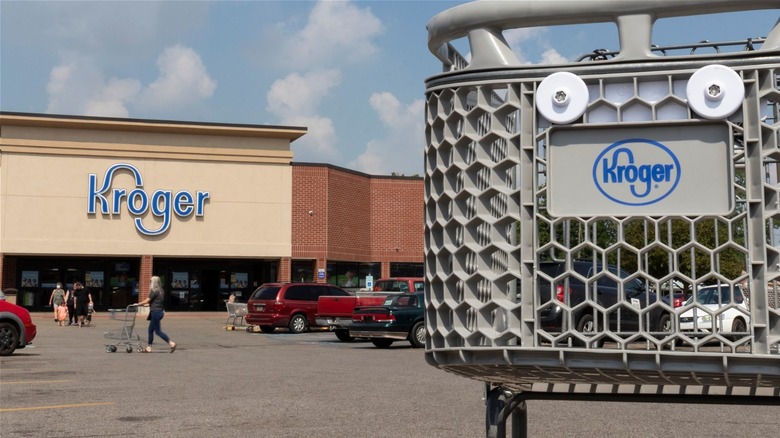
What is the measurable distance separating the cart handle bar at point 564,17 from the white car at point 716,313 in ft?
2.08

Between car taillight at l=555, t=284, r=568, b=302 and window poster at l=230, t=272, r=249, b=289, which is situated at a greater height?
window poster at l=230, t=272, r=249, b=289

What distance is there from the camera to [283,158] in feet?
161

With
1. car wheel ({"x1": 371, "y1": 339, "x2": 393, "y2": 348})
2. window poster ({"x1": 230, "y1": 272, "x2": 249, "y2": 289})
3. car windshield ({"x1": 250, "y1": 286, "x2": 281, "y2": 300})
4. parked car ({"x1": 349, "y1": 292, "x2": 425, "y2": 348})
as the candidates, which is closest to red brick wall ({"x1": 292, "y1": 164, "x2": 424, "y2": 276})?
window poster ({"x1": 230, "y1": 272, "x2": 249, "y2": 289})

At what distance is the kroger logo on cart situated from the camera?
2541mm

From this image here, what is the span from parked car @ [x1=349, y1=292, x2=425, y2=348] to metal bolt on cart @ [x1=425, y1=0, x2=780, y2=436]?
1998cm

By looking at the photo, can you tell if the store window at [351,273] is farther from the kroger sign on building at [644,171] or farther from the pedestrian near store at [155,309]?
the kroger sign on building at [644,171]

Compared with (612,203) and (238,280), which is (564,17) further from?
(238,280)

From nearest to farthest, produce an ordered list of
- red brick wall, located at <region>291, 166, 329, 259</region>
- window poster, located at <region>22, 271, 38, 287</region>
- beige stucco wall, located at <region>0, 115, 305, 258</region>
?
beige stucco wall, located at <region>0, 115, 305, 258</region>
window poster, located at <region>22, 271, 38, 287</region>
red brick wall, located at <region>291, 166, 329, 259</region>

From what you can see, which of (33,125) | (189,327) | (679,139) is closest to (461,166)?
(679,139)

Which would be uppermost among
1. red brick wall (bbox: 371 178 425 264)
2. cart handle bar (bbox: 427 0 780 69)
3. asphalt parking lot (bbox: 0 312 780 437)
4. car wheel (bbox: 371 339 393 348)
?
red brick wall (bbox: 371 178 425 264)

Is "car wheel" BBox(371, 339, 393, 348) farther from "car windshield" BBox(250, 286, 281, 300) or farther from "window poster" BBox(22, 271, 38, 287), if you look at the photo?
"window poster" BBox(22, 271, 38, 287)

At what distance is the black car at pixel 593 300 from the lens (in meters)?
2.58

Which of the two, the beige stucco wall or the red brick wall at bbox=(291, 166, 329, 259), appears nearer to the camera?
the beige stucco wall

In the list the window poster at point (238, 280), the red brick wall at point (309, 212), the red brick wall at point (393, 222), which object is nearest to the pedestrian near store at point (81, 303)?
the window poster at point (238, 280)
